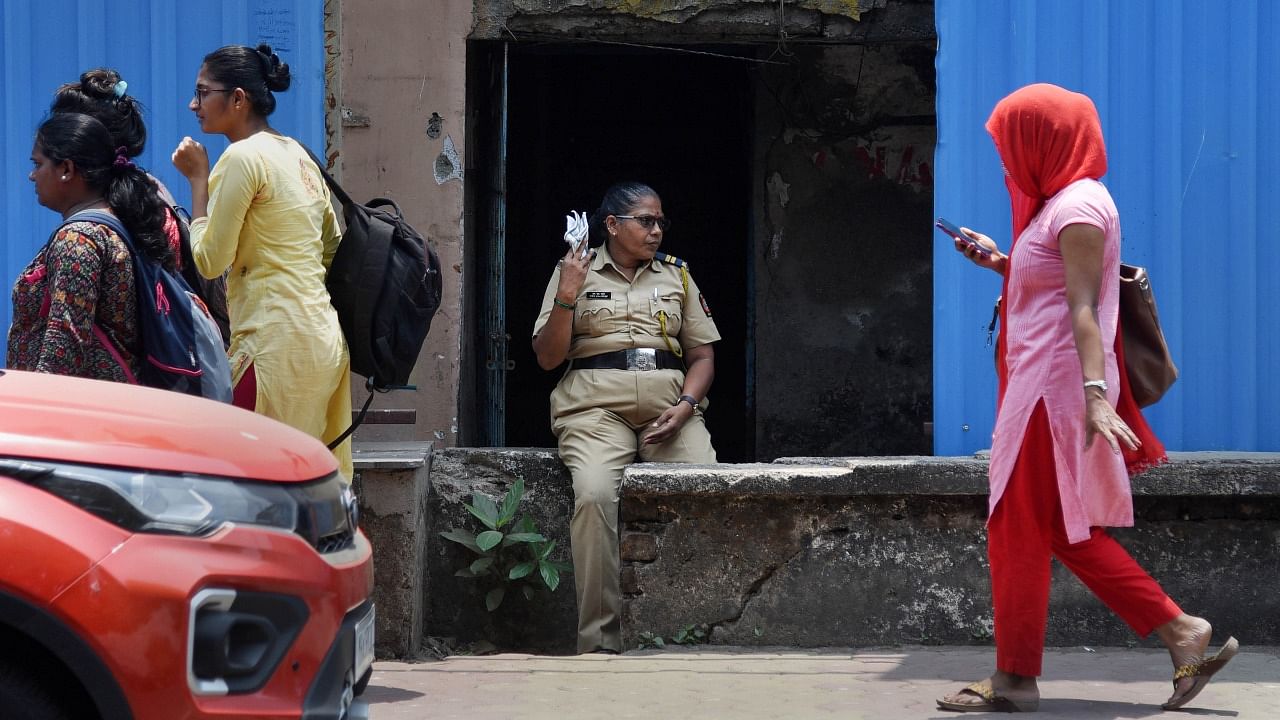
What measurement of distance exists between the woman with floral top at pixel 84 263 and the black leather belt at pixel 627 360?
2080 mm

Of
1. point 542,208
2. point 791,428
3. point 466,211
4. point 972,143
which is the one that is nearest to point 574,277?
point 466,211

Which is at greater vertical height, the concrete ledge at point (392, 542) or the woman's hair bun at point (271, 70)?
the woman's hair bun at point (271, 70)

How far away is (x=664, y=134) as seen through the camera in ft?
31.6

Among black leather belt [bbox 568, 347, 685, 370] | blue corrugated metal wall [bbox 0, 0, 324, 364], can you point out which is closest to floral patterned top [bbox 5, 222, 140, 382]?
blue corrugated metal wall [bbox 0, 0, 324, 364]

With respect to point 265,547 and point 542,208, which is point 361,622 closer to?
point 265,547

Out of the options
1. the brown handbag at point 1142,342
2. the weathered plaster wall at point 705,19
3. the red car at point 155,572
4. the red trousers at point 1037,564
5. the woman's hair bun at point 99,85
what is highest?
the weathered plaster wall at point 705,19

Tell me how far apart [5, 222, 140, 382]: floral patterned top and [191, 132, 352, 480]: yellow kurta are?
1.24 ft

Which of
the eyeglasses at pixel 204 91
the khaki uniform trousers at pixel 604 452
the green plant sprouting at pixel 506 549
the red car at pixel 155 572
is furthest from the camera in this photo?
the green plant sprouting at pixel 506 549

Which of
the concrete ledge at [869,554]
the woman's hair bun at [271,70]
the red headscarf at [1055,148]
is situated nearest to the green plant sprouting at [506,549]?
the concrete ledge at [869,554]

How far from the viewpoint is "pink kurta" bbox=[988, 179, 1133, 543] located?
376cm

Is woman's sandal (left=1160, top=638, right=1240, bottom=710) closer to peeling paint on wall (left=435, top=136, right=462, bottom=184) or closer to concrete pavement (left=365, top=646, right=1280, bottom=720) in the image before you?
concrete pavement (left=365, top=646, right=1280, bottom=720)

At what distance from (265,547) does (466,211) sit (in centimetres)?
347

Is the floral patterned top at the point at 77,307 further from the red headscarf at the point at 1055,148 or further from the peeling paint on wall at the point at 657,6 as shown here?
the peeling paint on wall at the point at 657,6

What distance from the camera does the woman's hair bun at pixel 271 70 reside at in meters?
4.18
